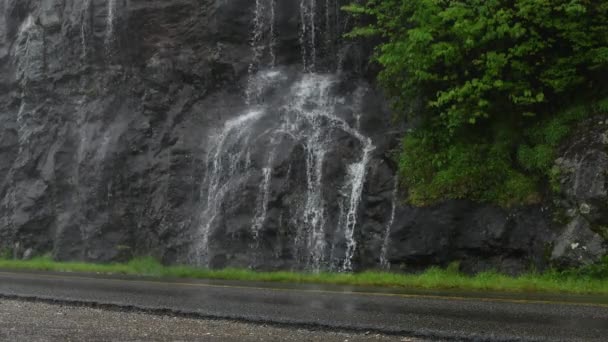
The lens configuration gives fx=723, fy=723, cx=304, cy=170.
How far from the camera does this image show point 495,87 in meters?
17.0

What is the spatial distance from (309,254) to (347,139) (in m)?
4.08

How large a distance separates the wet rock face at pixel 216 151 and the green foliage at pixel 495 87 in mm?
809

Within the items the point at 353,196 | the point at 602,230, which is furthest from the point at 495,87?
the point at 353,196

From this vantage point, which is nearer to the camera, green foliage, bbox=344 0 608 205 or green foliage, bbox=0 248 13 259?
green foliage, bbox=344 0 608 205

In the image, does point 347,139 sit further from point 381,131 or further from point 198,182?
point 198,182

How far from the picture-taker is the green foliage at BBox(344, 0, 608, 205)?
1622 centimetres

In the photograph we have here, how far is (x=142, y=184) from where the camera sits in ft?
82.6

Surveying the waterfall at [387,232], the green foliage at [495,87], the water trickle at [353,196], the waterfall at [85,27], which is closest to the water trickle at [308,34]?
the water trickle at [353,196]

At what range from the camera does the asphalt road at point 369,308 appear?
738 cm

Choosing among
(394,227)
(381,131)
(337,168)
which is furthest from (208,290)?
(381,131)

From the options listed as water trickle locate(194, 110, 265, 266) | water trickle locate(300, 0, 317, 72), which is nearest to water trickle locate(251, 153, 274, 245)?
water trickle locate(194, 110, 265, 266)

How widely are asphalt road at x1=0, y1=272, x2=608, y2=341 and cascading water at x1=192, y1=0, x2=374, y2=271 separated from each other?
624 centimetres

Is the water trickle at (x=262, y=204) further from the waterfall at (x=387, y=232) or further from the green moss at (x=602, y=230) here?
the green moss at (x=602, y=230)

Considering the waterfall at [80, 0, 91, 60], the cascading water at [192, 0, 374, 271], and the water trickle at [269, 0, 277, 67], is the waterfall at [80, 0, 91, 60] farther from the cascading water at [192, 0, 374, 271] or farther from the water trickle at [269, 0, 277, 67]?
the water trickle at [269, 0, 277, 67]
